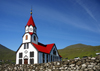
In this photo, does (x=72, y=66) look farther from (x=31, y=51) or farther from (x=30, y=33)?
(x=30, y=33)

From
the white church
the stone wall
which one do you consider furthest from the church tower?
the stone wall

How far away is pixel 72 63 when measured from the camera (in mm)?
9008

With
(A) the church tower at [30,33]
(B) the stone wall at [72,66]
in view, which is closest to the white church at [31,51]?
(A) the church tower at [30,33]

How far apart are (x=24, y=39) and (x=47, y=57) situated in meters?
10.4

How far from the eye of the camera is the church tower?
36.2m

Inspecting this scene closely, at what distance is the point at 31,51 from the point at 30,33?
688cm

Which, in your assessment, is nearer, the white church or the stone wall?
the stone wall

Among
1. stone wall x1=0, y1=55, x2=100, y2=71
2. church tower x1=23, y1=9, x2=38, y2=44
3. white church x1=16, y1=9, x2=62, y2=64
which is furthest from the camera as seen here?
church tower x1=23, y1=9, x2=38, y2=44

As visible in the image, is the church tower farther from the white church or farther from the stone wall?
the stone wall

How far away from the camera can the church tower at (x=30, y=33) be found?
36.2 metres

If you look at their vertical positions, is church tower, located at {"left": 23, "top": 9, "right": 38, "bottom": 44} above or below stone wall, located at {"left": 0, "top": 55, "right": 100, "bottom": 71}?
above

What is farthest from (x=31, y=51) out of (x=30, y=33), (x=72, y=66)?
(x=72, y=66)

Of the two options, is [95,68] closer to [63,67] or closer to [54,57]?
[63,67]

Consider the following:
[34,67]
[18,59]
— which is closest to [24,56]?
[18,59]
